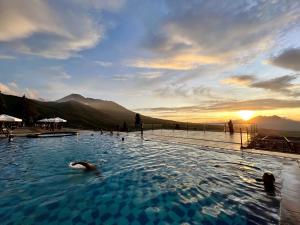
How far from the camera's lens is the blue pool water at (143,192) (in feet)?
23.0

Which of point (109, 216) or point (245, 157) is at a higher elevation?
point (245, 157)

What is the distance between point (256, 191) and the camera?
29.0 feet

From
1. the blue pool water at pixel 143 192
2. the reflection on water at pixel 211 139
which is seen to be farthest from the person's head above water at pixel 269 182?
the reflection on water at pixel 211 139

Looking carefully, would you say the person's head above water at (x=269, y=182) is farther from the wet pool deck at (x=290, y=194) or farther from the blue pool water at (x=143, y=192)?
the wet pool deck at (x=290, y=194)

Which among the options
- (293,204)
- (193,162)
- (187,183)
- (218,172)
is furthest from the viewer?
(193,162)

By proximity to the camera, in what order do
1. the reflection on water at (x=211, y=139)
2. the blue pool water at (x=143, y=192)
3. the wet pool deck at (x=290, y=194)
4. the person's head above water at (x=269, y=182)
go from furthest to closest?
the reflection on water at (x=211, y=139) → the person's head above water at (x=269, y=182) → the blue pool water at (x=143, y=192) → the wet pool deck at (x=290, y=194)

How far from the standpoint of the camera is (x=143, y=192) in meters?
9.30

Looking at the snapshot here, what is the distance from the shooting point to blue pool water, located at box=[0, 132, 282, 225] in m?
7.02

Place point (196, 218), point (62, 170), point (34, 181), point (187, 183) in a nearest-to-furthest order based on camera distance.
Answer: point (196, 218), point (187, 183), point (34, 181), point (62, 170)

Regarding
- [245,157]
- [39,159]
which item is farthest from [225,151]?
[39,159]

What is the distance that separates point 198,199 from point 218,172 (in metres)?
4.02

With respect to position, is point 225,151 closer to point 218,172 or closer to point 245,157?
point 245,157

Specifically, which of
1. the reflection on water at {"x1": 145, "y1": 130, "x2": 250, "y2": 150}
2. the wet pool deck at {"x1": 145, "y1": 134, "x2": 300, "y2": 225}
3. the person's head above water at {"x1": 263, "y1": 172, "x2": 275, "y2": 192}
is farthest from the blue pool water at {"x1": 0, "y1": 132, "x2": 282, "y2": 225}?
the reflection on water at {"x1": 145, "y1": 130, "x2": 250, "y2": 150}

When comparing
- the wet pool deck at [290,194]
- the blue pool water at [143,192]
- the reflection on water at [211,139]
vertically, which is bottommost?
the blue pool water at [143,192]
